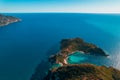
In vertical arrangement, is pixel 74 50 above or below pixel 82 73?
below

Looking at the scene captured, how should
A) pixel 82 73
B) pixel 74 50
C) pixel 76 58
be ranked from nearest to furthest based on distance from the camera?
1. pixel 82 73
2. pixel 76 58
3. pixel 74 50

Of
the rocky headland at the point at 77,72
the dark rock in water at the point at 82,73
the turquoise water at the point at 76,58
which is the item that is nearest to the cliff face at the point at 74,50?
the turquoise water at the point at 76,58

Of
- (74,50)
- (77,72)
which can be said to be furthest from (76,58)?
(77,72)

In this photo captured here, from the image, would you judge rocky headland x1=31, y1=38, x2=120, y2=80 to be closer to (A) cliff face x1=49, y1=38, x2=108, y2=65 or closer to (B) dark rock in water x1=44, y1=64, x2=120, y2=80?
(B) dark rock in water x1=44, y1=64, x2=120, y2=80

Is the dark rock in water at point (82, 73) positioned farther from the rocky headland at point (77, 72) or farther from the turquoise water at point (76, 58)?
the turquoise water at point (76, 58)

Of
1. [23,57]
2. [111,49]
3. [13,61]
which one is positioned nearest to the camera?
[13,61]

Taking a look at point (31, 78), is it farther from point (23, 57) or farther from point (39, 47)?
point (39, 47)

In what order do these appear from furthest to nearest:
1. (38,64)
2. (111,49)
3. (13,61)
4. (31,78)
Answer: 1. (111,49)
2. (13,61)
3. (38,64)
4. (31,78)

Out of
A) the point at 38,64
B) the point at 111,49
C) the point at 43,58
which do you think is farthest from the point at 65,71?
the point at 111,49

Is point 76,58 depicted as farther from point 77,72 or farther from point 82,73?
point 82,73

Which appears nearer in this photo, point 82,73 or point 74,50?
point 82,73
